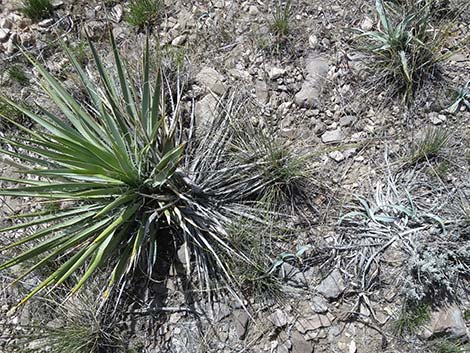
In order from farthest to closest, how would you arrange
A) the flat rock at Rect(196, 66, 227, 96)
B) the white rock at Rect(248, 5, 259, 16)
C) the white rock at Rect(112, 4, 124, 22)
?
the white rock at Rect(112, 4, 124, 22), the white rock at Rect(248, 5, 259, 16), the flat rock at Rect(196, 66, 227, 96)

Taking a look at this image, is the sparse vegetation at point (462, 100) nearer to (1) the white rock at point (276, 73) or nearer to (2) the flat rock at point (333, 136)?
(2) the flat rock at point (333, 136)

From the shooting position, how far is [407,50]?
9.00 feet

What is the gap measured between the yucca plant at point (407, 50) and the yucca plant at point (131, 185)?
3.02 ft

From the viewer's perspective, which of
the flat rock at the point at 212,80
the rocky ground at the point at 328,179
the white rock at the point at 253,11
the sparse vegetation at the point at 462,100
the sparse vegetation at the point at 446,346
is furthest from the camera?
the white rock at the point at 253,11

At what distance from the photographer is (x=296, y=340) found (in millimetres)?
2396

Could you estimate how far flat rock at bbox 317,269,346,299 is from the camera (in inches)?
95.5

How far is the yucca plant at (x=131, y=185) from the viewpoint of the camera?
227cm

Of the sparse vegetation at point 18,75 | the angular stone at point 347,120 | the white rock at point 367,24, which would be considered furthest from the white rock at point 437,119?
the sparse vegetation at point 18,75

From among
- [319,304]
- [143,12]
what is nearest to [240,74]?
[143,12]

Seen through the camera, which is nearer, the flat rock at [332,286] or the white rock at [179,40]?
the flat rock at [332,286]

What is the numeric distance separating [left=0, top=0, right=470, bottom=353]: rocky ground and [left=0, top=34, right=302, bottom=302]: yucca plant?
242 mm

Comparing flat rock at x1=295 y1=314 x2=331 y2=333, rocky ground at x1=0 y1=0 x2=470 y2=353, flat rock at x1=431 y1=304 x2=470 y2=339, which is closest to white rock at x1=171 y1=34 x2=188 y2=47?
rocky ground at x1=0 y1=0 x2=470 y2=353

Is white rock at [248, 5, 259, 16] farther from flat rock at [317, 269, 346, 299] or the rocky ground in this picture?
flat rock at [317, 269, 346, 299]

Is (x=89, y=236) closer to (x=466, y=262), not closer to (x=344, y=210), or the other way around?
(x=344, y=210)
